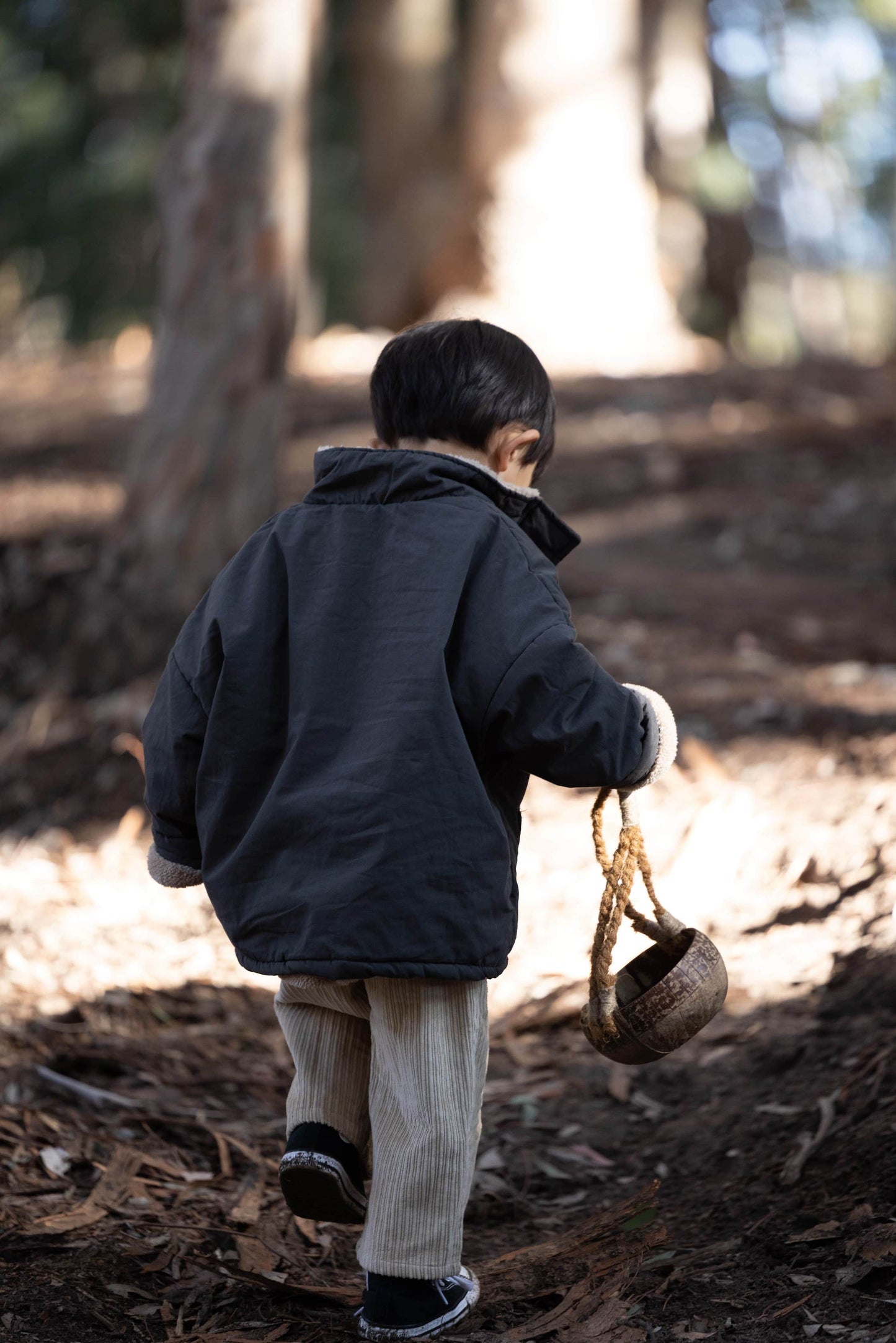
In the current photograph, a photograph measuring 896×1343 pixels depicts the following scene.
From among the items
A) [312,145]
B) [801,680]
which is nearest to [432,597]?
[801,680]

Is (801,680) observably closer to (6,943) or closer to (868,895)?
(868,895)

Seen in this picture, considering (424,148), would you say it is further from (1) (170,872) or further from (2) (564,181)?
(1) (170,872)

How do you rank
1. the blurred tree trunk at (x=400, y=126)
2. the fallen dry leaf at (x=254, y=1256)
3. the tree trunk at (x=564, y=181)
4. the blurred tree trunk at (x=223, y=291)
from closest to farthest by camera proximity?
the fallen dry leaf at (x=254, y=1256) < the blurred tree trunk at (x=223, y=291) < the tree trunk at (x=564, y=181) < the blurred tree trunk at (x=400, y=126)

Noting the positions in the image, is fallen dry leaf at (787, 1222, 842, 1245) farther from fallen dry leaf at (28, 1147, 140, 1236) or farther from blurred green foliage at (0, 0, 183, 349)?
blurred green foliage at (0, 0, 183, 349)

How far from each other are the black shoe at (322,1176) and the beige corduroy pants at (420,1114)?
0.05m

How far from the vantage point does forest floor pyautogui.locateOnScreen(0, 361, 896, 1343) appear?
8.30ft

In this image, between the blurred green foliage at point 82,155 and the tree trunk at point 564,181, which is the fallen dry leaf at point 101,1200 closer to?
the tree trunk at point 564,181

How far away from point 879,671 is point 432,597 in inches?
158

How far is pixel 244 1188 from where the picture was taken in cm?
303

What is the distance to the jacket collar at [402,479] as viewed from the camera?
7.73 ft

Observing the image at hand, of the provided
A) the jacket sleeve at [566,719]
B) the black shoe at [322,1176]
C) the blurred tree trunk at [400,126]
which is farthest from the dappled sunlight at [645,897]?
the blurred tree trunk at [400,126]

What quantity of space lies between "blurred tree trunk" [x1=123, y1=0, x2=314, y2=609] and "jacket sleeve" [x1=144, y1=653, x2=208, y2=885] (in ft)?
11.4

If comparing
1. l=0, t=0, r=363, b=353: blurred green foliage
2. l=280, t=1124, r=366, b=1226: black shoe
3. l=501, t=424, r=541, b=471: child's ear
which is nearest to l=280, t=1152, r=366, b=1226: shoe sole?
l=280, t=1124, r=366, b=1226: black shoe

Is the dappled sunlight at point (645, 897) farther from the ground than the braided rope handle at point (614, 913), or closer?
closer
